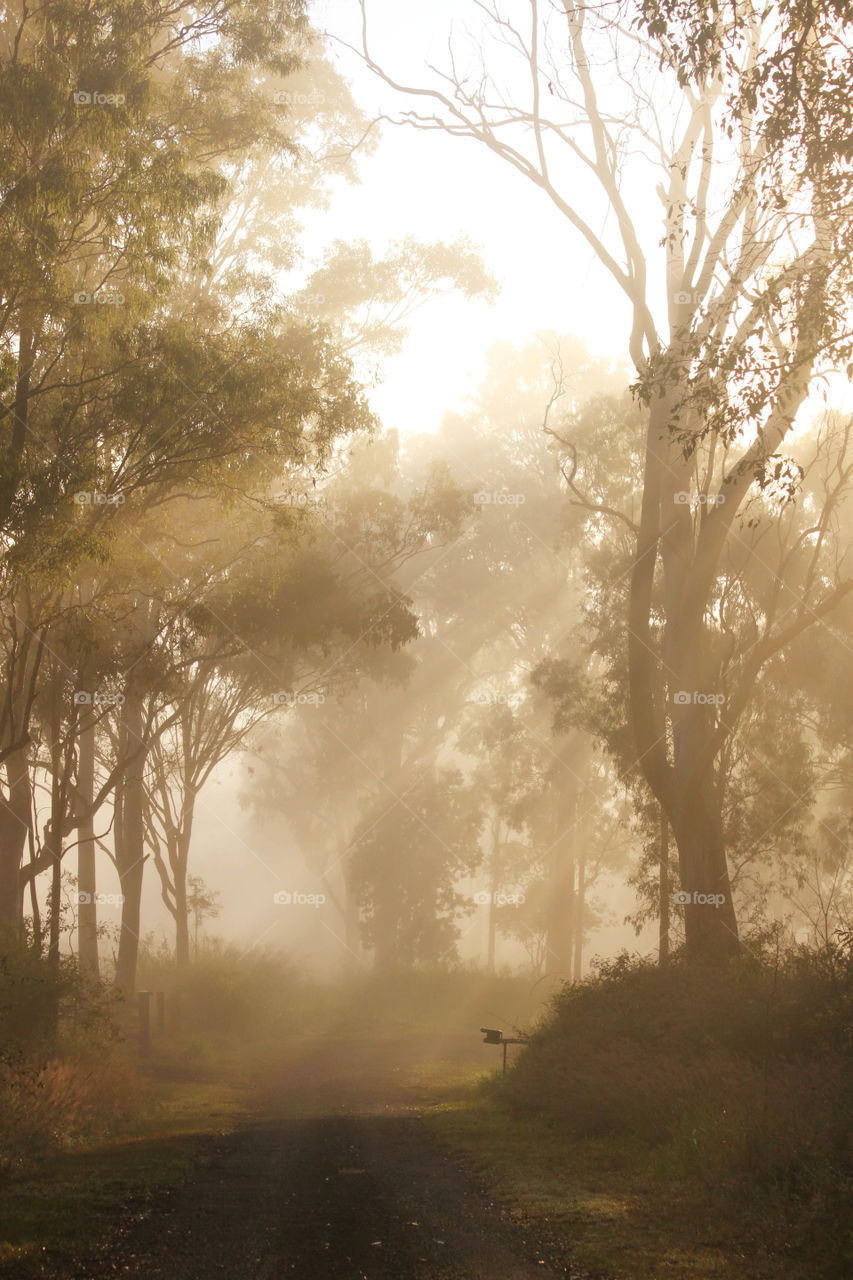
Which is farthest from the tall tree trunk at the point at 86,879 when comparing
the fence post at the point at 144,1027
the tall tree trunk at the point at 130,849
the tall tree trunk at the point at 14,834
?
the fence post at the point at 144,1027

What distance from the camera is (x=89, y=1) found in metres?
13.6

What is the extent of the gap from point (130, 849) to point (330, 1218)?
57.1ft

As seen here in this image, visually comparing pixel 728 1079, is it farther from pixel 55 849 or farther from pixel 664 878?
pixel 664 878

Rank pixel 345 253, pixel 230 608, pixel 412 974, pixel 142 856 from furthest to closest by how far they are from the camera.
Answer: pixel 412 974
pixel 345 253
pixel 142 856
pixel 230 608

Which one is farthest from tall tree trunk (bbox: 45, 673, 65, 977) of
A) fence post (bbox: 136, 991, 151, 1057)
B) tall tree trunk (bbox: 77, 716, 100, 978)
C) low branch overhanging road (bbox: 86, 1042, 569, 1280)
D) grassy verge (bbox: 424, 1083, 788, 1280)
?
tall tree trunk (bbox: 77, 716, 100, 978)

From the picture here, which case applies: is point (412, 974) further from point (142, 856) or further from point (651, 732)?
point (651, 732)

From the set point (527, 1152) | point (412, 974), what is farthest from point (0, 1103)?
point (412, 974)

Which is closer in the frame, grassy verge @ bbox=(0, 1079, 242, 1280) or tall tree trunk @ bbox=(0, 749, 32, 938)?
grassy verge @ bbox=(0, 1079, 242, 1280)

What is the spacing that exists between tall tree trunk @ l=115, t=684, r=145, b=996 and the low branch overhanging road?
1200 cm

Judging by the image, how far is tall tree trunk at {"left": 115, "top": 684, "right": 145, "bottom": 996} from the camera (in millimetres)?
23516

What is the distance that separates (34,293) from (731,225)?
9.39 metres

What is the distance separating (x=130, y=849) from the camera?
24.0m

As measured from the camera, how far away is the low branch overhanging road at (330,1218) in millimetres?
6391

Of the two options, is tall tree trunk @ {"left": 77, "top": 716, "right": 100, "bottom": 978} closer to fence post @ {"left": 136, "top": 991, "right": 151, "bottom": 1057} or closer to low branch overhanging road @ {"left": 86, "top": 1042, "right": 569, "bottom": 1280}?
fence post @ {"left": 136, "top": 991, "right": 151, "bottom": 1057}
